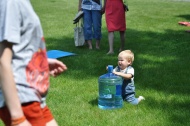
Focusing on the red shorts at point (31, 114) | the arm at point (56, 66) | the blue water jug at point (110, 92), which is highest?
the arm at point (56, 66)

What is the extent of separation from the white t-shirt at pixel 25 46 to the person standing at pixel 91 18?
22.3ft

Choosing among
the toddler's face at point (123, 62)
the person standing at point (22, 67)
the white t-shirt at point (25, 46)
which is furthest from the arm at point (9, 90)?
the toddler's face at point (123, 62)

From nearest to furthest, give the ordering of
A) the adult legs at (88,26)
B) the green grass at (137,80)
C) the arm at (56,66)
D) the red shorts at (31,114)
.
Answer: the red shorts at (31,114), the arm at (56,66), the green grass at (137,80), the adult legs at (88,26)

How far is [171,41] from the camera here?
10.0 meters

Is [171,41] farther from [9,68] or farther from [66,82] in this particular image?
[9,68]

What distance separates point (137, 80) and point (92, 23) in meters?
3.37

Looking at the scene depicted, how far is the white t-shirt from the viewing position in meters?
2.12

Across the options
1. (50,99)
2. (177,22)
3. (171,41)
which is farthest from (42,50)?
(177,22)

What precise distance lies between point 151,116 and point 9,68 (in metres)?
3.05

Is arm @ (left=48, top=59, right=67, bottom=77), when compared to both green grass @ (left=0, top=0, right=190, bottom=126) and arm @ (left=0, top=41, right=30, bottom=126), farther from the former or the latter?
green grass @ (left=0, top=0, right=190, bottom=126)

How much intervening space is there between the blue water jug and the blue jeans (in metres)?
4.02

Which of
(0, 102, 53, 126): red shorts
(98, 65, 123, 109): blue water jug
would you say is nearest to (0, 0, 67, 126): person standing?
(0, 102, 53, 126): red shorts

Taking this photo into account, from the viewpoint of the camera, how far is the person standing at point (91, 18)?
9.09 metres

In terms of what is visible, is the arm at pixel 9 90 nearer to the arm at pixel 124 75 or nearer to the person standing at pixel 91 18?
the arm at pixel 124 75
